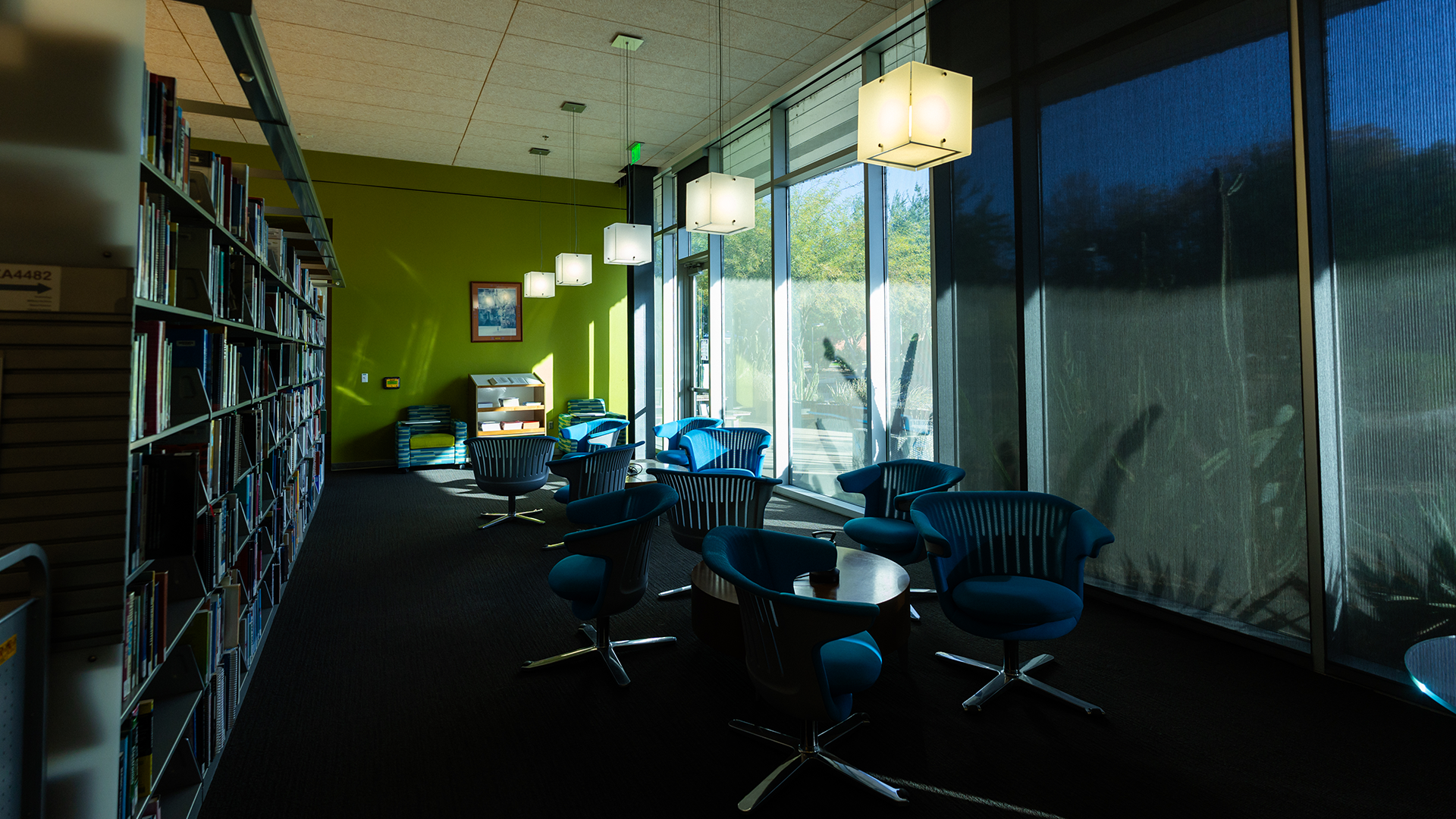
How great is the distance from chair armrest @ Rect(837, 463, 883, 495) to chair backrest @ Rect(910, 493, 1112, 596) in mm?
1143

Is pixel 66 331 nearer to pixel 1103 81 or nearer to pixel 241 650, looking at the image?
pixel 241 650

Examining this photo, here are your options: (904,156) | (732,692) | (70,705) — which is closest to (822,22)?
(904,156)

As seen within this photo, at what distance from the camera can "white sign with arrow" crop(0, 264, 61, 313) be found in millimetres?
1510

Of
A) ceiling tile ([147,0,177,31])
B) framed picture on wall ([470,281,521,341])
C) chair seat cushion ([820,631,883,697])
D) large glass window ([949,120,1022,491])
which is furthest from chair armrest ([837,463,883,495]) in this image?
framed picture on wall ([470,281,521,341])

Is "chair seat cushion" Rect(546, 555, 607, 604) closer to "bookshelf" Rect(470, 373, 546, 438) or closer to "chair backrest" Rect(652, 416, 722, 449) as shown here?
"chair backrest" Rect(652, 416, 722, 449)

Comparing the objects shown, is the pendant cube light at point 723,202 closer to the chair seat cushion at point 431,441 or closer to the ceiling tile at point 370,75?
the ceiling tile at point 370,75

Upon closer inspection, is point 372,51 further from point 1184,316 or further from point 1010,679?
point 1010,679

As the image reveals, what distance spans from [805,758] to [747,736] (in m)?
0.32

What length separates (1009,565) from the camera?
3451mm

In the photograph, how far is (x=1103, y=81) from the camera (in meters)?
4.20

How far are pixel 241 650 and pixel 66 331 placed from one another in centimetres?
204

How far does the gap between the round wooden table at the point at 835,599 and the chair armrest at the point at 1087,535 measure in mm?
734

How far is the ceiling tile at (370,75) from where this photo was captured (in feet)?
21.0

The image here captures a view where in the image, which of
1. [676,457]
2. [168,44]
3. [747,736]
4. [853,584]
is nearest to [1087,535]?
[853,584]
